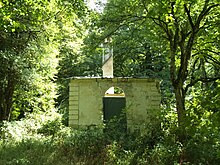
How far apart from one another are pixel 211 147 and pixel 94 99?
14.9 feet

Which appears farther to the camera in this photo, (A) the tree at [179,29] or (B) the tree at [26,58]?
(B) the tree at [26,58]

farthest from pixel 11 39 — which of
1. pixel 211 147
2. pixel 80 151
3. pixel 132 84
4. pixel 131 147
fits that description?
pixel 211 147

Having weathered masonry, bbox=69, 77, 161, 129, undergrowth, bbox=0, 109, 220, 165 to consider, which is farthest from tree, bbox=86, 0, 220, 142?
weathered masonry, bbox=69, 77, 161, 129

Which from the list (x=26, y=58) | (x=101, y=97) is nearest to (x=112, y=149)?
(x=101, y=97)

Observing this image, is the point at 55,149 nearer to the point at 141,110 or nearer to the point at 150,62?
the point at 141,110

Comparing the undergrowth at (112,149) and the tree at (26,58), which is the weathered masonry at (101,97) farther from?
the tree at (26,58)

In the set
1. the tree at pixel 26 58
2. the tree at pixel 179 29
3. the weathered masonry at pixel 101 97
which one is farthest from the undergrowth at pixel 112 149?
the tree at pixel 26 58

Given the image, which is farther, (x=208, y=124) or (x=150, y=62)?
(x=150, y=62)

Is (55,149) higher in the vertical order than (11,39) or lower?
lower

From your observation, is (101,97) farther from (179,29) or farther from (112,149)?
(179,29)

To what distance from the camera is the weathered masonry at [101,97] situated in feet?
30.7

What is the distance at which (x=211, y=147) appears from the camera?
5.84 m

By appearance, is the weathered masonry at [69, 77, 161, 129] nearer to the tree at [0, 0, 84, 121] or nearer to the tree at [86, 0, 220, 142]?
the tree at [0, 0, 84, 121]

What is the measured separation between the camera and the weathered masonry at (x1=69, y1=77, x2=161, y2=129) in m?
9.34
